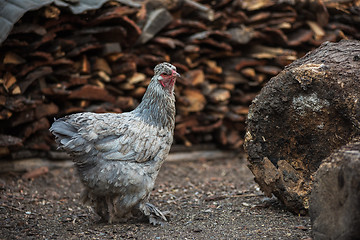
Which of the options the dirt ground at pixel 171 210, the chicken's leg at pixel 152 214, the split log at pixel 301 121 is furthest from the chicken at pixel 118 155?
the split log at pixel 301 121

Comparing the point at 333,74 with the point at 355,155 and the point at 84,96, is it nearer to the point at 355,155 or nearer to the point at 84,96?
the point at 355,155

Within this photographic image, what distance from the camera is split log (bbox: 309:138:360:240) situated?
2.09 m

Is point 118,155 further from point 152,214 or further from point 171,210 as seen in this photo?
point 171,210

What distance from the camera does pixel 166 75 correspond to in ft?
12.1

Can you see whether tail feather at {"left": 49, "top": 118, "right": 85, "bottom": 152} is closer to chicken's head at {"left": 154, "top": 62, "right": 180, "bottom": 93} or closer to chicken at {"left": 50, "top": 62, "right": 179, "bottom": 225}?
chicken at {"left": 50, "top": 62, "right": 179, "bottom": 225}

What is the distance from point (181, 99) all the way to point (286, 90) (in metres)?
3.13

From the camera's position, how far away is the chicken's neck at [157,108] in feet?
12.0

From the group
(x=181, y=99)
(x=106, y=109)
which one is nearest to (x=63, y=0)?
(x=106, y=109)

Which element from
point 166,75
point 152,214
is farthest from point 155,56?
point 152,214

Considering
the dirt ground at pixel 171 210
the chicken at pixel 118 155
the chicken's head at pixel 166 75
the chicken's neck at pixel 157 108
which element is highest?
the chicken's head at pixel 166 75

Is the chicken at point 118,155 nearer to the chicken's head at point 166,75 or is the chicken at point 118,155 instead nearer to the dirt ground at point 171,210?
the chicken's head at point 166,75

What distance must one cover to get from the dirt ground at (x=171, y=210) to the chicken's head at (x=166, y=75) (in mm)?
1263

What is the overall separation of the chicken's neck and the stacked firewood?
185 cm

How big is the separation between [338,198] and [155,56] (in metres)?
4.29
